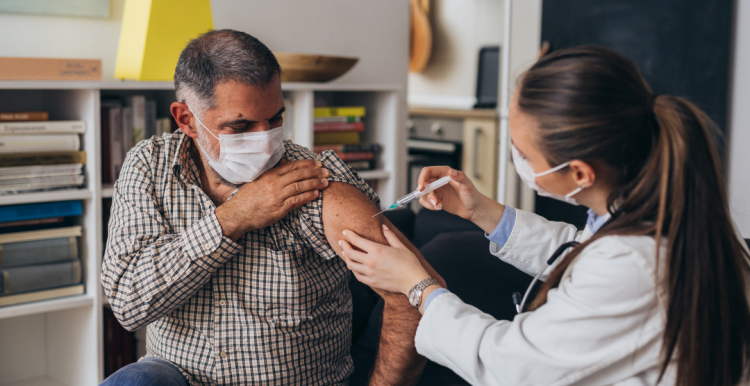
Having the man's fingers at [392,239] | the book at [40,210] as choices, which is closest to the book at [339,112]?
the book at [40,210]

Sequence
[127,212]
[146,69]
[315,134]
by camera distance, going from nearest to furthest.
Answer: [127,212]
[146,69]
[315,134]

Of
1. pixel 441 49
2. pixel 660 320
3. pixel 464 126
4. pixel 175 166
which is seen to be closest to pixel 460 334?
pixel 660 320

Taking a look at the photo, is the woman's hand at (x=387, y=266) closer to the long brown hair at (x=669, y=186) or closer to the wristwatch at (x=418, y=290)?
the wristwatch at (x=418, y=290)

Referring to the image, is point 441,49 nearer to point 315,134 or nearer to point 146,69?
point 315,134

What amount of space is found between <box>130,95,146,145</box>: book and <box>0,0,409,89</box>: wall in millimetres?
277

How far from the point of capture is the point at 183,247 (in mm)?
1274

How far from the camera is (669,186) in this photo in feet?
3.04

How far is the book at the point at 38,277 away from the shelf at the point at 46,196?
21 centimetres

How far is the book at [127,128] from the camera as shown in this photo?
2.11 metres

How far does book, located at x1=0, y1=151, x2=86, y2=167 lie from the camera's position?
1.89 metres

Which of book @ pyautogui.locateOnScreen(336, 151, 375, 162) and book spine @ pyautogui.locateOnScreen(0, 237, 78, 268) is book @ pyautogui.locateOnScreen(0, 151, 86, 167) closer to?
book spine @ pyautogui.locateOnScreen(0, 237, 78, 268)

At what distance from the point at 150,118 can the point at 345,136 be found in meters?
0.83

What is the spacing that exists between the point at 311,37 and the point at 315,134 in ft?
1.59

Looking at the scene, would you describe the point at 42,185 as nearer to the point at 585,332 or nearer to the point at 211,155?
the point at 211,155
